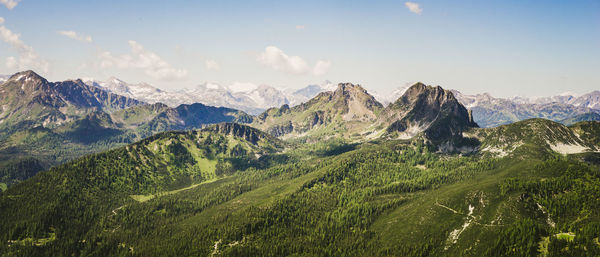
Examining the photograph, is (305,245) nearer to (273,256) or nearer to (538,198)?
(273,256)

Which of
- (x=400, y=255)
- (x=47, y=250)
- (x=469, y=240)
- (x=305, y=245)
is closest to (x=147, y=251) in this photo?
(x=47, y=250)

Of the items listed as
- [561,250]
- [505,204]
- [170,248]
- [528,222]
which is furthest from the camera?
[170,248]

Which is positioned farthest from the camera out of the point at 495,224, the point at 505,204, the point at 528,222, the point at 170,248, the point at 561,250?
the point at 170,248

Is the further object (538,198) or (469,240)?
(538,198)

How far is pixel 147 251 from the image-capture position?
625ft

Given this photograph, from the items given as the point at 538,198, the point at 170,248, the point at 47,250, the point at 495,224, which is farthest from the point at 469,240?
the point at 47,250

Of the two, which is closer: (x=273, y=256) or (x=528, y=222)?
(x=528, y=222)

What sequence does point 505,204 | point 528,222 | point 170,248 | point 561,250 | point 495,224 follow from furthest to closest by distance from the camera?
point 170,248
point 505,204
point 495,224
point 528,222
point 561,250

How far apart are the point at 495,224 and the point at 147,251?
210 meters

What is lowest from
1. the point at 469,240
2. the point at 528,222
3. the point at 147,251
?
the point at 147,251

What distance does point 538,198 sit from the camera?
181125 millimetres

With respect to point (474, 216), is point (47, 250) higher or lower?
lower

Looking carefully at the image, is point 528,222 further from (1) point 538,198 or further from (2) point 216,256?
(2) point 216,256

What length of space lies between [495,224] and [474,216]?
14860 millimetres
